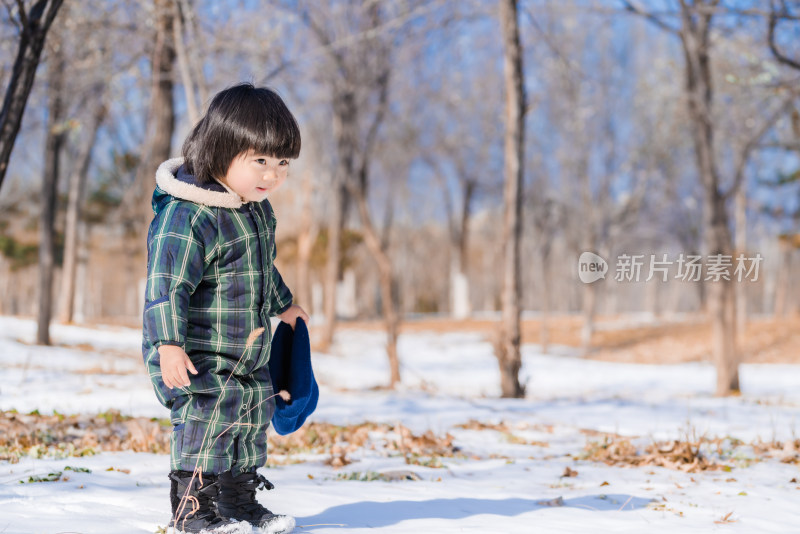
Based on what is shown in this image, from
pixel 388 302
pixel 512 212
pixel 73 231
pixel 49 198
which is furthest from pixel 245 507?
pixel 73 231

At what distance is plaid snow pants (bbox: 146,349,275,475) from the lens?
262cm

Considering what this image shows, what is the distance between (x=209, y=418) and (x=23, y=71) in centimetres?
373

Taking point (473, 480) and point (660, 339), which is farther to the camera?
point (660, 339)

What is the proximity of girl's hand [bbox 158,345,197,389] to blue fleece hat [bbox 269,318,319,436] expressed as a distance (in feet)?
1.88

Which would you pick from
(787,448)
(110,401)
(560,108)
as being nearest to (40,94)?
(110,401)

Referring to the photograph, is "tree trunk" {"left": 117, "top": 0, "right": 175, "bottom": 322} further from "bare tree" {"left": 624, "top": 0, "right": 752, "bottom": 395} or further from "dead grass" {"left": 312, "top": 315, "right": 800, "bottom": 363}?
"dead grass" {"left": 312, "top": 315, "right": 800, "bottom": 363}

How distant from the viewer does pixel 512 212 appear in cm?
835

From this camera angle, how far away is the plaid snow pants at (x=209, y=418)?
2615 mm

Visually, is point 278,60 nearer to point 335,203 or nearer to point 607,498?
point 335,203

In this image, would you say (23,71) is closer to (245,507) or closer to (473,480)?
(245,507)

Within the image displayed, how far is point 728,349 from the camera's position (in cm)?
1012

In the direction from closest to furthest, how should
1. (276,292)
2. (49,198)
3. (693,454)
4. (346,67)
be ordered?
(276,292), (693,454), (49,198), (346,67)

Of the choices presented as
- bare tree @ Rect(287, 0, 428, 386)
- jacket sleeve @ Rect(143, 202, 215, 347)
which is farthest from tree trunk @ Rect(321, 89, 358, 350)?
jacket sleeve @ Rect(143, 202, 215, 347)

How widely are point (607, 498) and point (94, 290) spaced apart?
45.1 m
